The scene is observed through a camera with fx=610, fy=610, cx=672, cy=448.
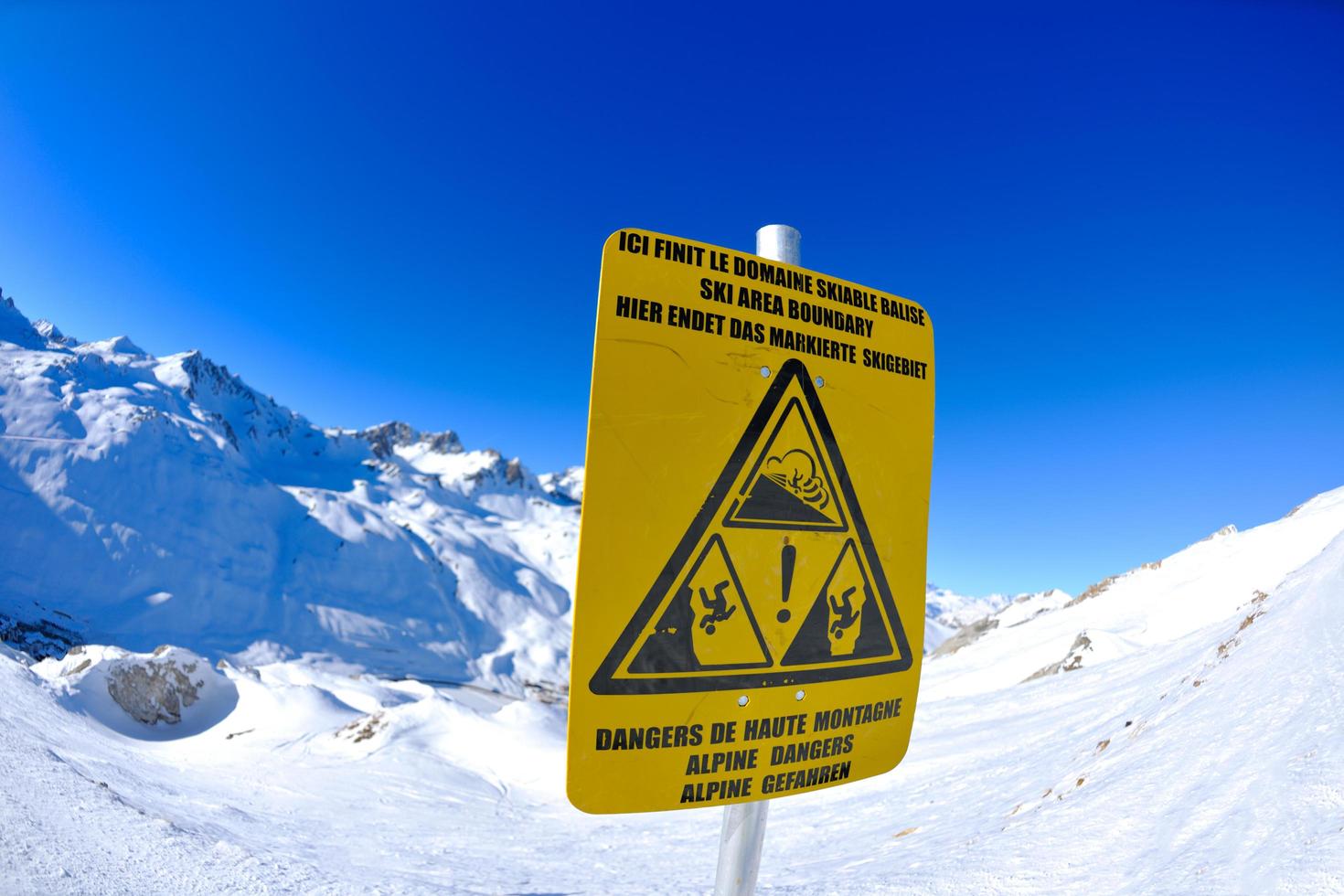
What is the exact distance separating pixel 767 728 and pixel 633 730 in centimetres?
51

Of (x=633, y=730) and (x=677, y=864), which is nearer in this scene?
(x=633, y=730)

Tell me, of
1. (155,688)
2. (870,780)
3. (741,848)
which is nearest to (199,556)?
(155,688)

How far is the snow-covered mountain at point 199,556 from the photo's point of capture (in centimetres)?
9569

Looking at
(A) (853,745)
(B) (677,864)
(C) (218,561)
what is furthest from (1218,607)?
(C) (218,561)

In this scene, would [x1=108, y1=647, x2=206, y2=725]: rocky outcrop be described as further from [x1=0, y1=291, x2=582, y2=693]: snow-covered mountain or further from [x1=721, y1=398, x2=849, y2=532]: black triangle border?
[x1=0, y1=291, x2=582, y2=693]: snow-covered mountain

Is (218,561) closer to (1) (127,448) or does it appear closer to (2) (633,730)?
(1) (127,448)

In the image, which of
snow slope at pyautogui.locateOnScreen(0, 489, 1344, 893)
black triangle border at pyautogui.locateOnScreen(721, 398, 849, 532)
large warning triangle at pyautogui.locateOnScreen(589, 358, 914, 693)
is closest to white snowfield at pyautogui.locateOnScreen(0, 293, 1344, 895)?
snow slope at pyautogui.locateOnScreen(0, 489, 1344, 893)

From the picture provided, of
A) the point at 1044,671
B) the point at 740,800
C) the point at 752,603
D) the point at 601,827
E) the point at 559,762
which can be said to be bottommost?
the point at 559,762

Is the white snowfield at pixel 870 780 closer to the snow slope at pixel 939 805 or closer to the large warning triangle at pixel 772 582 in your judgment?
the snow slope at pixel 939 805

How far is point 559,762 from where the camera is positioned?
25.3 metres

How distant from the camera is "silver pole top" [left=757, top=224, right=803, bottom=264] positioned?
225 cm

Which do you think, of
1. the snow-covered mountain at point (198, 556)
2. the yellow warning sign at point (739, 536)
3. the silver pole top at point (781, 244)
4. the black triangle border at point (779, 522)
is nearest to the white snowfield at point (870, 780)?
the yellow warning sign at point (739, 536)

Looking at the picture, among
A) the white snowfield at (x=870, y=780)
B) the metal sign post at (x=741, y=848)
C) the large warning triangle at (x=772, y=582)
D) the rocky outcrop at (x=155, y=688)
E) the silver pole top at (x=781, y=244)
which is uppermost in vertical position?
the silver pole top at (x=781, y=244)

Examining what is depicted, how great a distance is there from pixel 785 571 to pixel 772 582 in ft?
0.21
